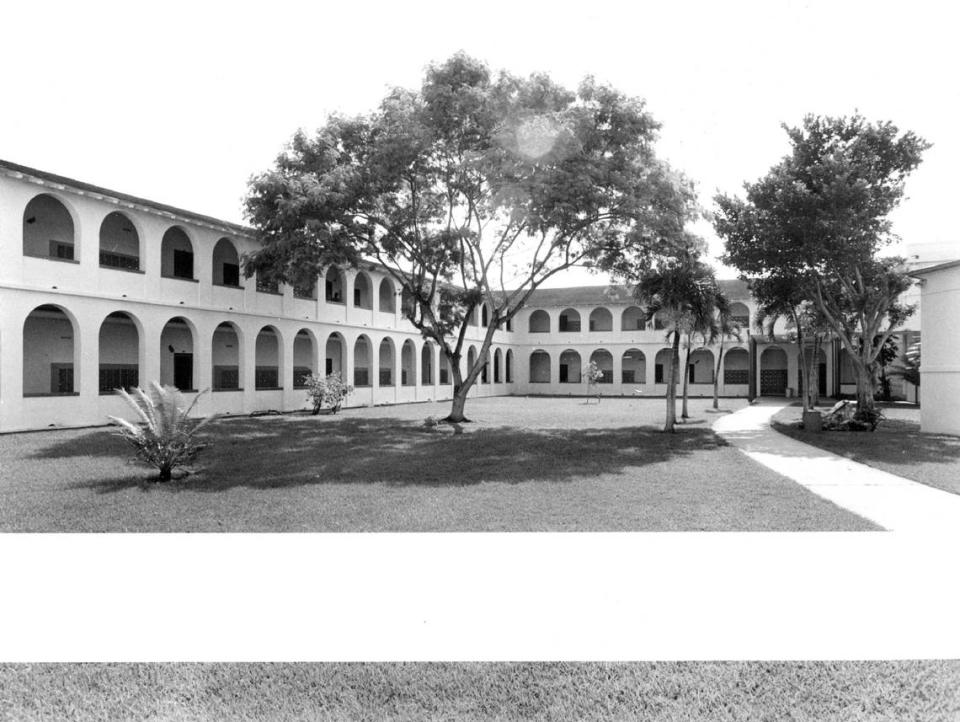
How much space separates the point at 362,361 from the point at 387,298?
3727 mm

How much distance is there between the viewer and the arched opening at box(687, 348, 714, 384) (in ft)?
160

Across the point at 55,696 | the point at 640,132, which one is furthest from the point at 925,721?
the point at 640,132

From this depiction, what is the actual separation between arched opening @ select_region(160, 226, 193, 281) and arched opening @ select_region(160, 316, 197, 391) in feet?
6.10

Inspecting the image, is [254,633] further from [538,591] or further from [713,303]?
[713,303]

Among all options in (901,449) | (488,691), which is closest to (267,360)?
(901,449)

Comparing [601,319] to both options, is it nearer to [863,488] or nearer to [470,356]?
[470,356]

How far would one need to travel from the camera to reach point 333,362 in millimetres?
33281

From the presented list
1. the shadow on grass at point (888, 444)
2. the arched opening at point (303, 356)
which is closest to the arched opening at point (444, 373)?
the arched opening at point (303, 356)

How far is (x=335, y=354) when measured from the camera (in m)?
33.4

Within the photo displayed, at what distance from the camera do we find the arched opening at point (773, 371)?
47969mm

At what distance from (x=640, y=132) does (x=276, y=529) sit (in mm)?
13600

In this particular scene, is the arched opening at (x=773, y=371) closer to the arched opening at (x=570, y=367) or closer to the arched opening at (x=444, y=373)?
the arched opening at (x=570, y=367)

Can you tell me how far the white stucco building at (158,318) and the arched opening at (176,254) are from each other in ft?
0.15

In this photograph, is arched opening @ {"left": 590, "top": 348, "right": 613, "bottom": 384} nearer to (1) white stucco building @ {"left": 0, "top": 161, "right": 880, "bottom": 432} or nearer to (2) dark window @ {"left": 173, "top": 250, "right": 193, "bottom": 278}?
(1) white stucco building @ {"left": 0, "top": 161, "right": 880, "bottom": 432}
